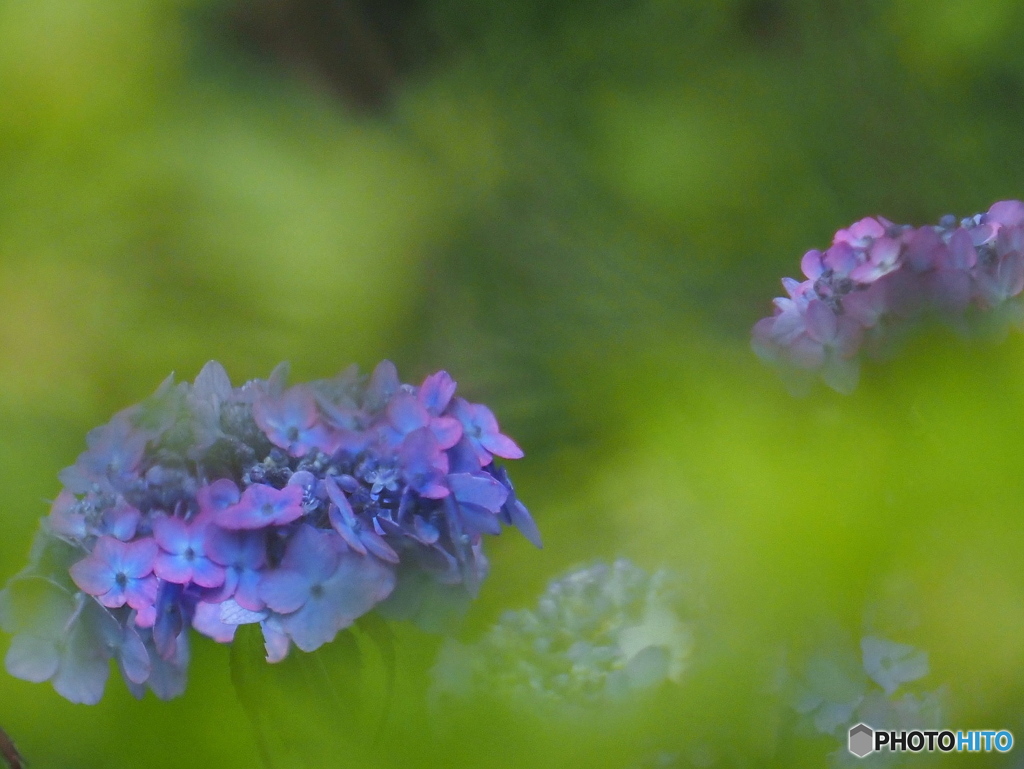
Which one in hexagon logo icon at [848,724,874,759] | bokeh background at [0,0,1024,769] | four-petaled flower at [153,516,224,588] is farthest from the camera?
bokeh background at [0,0,1024,769]

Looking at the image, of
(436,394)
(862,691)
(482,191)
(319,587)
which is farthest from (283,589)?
(482,191)

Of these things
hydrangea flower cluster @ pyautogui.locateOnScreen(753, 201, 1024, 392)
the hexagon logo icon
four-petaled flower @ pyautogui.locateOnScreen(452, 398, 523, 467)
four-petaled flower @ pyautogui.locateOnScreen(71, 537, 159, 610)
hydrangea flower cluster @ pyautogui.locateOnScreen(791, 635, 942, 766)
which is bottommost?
four-petaled flower @ pyautogui.locateOnScreen(71, 537, 159, 610)

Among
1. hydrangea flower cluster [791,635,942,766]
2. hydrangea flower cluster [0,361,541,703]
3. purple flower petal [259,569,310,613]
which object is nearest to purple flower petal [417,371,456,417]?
hydrangea flower cluster [0,361,541,703]

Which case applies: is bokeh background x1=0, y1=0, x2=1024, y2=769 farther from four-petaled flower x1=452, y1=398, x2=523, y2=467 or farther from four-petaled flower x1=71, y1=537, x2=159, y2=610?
four-petaled flower x1=71, y1=537, x2=159, y2=610

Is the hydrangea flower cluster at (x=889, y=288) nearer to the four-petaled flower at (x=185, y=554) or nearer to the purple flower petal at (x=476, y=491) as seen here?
the purple flower petal at (x=476, y=491)

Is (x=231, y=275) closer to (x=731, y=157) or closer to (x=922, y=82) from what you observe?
(x=731, y=157)

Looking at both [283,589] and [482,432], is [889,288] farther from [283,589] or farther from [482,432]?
[283,589]

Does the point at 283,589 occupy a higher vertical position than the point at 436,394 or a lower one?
lower
